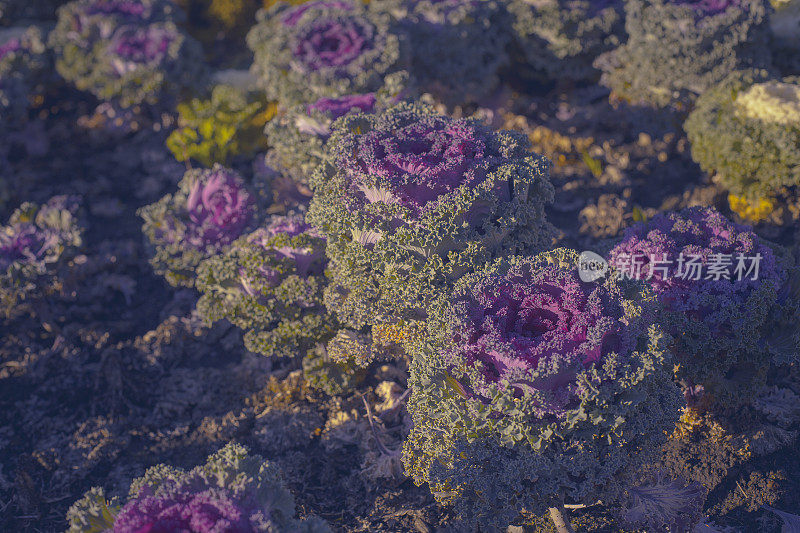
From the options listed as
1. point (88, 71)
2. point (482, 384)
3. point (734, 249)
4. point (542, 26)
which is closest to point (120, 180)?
point (88, 71)

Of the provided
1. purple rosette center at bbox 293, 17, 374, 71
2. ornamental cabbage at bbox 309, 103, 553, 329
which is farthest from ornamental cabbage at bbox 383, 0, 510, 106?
ornamental cabbage at bbox 309, 103, 553, 329

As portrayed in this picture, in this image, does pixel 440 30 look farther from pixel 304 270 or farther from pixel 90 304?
pixel 90 304

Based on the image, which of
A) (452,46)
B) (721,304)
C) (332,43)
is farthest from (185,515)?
(452,46)

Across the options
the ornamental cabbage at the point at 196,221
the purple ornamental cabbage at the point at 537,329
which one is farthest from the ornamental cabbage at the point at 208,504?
the ornamental cabbage at the point at 196,221

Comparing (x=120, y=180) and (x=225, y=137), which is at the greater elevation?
(x=225, y=137)

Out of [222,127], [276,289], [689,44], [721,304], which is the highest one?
[689,44]

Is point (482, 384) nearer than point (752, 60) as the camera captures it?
Yes

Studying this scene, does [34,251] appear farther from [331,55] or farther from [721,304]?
[721,304]
